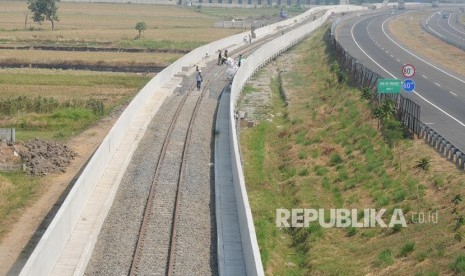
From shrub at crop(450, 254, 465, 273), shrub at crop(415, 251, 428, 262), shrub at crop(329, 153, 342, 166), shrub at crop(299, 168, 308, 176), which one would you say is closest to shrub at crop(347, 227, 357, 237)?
shrub at crop(415, 251, 428, 262)

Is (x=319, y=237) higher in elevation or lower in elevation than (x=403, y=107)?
lower

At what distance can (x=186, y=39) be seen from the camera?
106312 millimetres

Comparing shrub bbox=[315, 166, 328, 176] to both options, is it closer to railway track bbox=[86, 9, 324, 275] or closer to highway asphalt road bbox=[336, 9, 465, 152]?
highway asphalt road bbox=[336, 9, 465, 152]

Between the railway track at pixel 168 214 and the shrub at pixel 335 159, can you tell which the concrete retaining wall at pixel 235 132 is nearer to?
the railway track at pixel 168 214

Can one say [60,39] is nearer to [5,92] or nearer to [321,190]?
[5,92]

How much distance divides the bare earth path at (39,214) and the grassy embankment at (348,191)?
6806 mm

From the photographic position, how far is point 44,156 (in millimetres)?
34875

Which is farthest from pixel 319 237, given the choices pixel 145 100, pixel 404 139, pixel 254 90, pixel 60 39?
pixel 60 39

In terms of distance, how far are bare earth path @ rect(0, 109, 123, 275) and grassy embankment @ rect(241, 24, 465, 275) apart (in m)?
6.81

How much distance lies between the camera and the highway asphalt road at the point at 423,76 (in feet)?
122

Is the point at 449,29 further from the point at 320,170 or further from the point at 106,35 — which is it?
the point at 320,170

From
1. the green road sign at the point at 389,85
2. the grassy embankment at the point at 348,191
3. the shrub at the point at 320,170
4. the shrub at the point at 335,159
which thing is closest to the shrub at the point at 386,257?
the grassy embankment at the point at 348,191

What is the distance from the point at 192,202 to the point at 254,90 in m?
30.1

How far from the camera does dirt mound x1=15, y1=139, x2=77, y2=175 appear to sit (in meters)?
33.8
